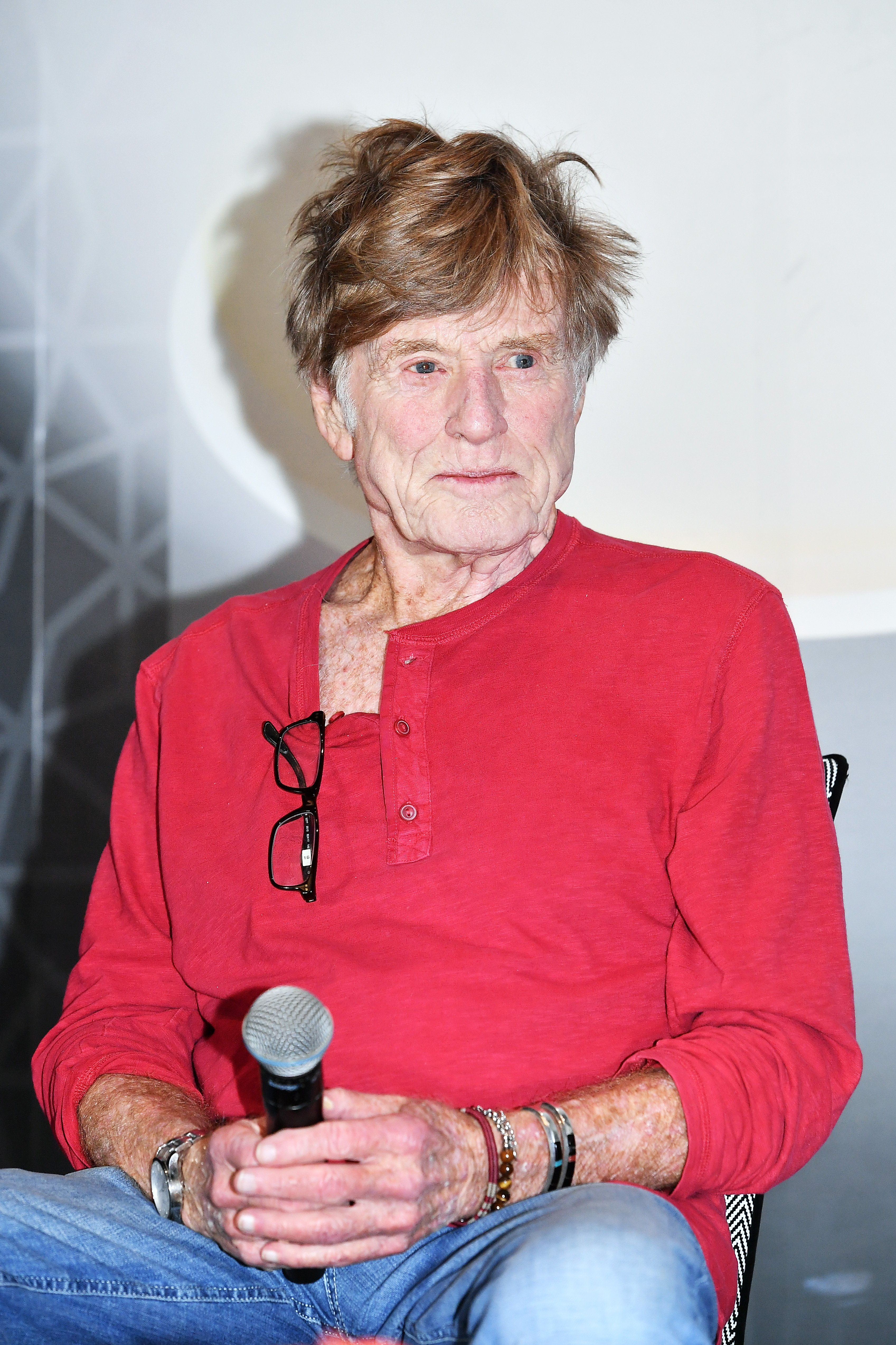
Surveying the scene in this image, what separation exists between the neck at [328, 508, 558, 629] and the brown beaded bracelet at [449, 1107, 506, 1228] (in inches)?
25.3

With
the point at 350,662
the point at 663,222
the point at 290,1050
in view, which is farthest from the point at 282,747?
the point at 663,222

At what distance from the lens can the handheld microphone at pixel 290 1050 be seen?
0.86 meters

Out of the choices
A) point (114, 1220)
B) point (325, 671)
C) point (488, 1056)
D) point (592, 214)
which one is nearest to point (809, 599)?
point (592, 214)

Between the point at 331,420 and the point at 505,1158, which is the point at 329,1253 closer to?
the point at 505,1158

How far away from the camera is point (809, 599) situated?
2387 mm

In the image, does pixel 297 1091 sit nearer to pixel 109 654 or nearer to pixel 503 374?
pixel 503 374

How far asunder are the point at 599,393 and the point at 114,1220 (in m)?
1.82

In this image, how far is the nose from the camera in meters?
1.42

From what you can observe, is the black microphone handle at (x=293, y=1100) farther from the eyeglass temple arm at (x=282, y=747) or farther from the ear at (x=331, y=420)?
the ear at (x=331, y=420)

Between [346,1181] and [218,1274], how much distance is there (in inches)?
12.1

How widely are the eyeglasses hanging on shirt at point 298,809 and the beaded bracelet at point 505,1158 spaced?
13.7 inches

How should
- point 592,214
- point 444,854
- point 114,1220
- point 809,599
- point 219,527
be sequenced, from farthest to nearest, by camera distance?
point 219,527 < point 809,599 < point 592,214 < point 444,854 < point 114,1220

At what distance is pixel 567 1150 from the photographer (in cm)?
107

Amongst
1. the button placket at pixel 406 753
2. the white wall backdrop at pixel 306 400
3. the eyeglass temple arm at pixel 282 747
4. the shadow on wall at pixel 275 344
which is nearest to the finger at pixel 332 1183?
the button placket at pixel 406 753
